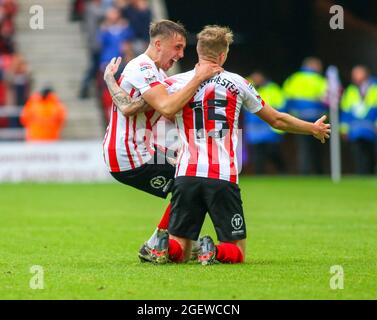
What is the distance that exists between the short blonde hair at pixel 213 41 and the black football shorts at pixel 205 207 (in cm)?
106

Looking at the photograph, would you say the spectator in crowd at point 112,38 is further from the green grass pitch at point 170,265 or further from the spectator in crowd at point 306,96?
the green grass pitch at point 170,265

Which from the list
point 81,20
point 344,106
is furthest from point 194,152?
point 81,20

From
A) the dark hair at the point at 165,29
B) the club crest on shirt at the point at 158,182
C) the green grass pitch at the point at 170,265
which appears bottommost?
the green grass pitch at the point at 170,265

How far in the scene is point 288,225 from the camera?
44.4 feet

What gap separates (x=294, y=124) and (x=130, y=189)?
11682 mm

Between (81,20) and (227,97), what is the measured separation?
2049cm

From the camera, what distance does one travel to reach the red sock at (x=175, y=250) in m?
9.41

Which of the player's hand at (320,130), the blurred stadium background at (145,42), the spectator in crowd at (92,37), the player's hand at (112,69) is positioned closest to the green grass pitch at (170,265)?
the player's hand at (320,130)

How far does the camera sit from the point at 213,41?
9.22 m

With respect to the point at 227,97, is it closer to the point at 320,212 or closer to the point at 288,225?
the point at 288,225

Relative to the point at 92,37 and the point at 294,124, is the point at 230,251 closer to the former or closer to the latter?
the point at 294,124

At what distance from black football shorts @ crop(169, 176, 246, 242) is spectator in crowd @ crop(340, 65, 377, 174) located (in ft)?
48.2

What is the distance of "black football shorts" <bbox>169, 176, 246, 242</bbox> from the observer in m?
9.29

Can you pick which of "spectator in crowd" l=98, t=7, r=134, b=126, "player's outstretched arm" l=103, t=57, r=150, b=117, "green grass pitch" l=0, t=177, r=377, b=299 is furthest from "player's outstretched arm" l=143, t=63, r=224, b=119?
"spectator in crowd" l=98, t=7, r=134, b=126
